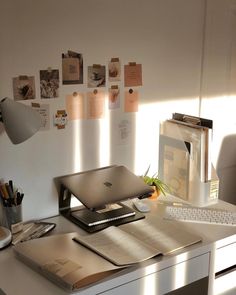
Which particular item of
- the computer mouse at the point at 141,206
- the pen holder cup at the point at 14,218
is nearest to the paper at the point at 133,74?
the computer mouse at the point at 141,206

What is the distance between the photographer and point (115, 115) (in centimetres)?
218

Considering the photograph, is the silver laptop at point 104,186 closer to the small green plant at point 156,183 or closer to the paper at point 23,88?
the small green plant at point 156,183

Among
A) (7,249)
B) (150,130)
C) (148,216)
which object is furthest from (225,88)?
(7,249)

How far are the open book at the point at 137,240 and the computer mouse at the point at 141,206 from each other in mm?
136

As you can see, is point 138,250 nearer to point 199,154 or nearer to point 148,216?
point 148,216

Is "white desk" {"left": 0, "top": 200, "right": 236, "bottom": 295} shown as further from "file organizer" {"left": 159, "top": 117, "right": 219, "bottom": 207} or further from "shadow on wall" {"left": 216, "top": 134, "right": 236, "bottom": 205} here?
"shadow on wall" {"left": 216, "top": 134, "right": 236, "bottom": 205}

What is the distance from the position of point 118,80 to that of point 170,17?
1.28ft

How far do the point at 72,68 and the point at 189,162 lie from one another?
667 millimetres

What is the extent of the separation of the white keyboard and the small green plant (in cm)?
16

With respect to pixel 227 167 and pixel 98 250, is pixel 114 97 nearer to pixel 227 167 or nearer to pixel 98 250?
pixel 98 250

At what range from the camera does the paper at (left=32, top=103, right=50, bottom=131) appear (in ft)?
6.32

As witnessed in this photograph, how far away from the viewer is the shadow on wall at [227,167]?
2.67 meters

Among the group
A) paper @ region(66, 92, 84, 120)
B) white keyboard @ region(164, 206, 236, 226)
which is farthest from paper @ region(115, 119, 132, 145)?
white keyboard @ region(164, 206, 236, 226)

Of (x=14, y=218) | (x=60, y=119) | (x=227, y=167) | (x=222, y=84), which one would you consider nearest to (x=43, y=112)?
(x=60, y=119)
